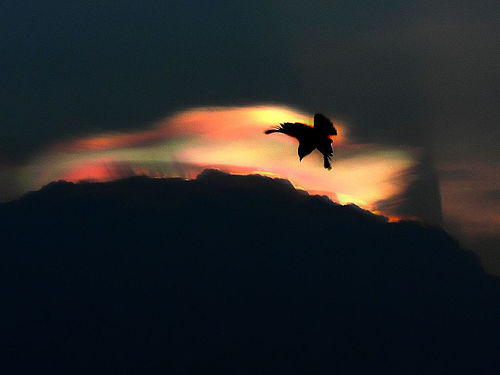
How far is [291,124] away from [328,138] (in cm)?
121

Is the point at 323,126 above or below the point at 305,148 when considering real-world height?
above

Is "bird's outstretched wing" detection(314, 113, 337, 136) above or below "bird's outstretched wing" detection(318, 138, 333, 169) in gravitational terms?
above

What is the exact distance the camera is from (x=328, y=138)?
59.5ft

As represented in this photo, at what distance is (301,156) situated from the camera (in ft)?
57.7

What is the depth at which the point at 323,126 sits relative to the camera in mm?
18078

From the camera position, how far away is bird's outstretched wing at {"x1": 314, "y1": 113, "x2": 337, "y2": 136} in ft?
59.2

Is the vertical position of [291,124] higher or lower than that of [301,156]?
higher

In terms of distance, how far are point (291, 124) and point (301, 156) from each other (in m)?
1.40

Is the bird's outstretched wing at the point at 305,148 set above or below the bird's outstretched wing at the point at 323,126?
below

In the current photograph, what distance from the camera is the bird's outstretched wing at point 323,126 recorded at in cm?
1805

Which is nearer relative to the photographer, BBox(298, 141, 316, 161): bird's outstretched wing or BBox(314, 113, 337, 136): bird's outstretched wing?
BBox(298, 141, 316, 161): bird's outstretched wing

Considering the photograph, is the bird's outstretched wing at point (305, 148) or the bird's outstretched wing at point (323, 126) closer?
the bird's outstretched wing at point (305, 148)

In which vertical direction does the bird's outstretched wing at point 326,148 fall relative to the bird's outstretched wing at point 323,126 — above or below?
→ below
